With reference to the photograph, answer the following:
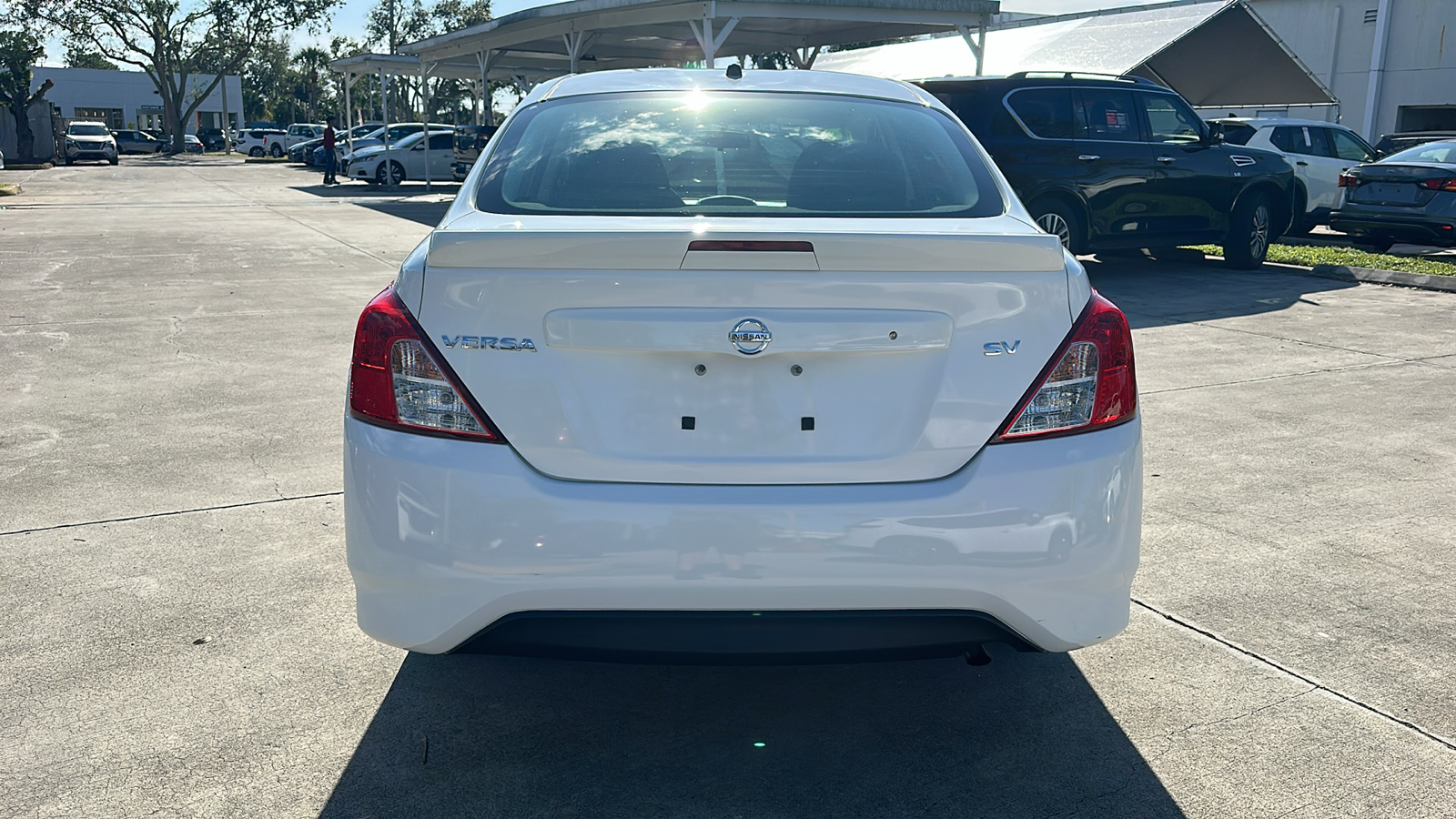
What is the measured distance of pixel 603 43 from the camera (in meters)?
25.6

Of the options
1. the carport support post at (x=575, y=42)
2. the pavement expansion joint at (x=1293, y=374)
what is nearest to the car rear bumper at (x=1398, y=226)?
the pavement expansion joint at (x=1293, y=374)

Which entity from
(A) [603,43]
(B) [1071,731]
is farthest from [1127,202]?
(A) [603,43]

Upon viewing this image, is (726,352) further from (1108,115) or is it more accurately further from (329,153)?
(329,153)

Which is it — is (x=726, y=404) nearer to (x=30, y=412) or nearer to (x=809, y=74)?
(x=809, y=74)

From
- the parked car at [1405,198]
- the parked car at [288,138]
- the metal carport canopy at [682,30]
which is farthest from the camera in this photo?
the parked car at [288,138]

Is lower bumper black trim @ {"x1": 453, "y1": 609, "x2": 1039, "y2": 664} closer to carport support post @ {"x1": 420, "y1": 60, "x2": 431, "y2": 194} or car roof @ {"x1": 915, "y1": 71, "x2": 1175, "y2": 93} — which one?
car roof @ {"x1": 915, "y1": 71, "x2": 1175, "y2": 93}

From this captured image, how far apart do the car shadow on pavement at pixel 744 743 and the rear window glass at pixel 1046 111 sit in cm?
855

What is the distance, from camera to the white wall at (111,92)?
88750 millimetres

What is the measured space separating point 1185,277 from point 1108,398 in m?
10.4

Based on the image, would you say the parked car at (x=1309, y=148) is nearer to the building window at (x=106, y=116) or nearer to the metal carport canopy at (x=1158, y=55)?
the metal carport canopy at (x=1158, y=55)

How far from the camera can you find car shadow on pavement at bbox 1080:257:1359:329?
9906mm

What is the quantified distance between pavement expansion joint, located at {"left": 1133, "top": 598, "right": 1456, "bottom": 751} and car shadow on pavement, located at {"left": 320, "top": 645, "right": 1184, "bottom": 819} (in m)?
0.47

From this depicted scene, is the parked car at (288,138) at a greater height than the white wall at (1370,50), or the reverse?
the white wall at (1370,50)

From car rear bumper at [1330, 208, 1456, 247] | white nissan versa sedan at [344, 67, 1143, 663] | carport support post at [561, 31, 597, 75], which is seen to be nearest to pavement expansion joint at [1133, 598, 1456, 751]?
white nissan versa sedan at [344, 67, 1143, 663]
